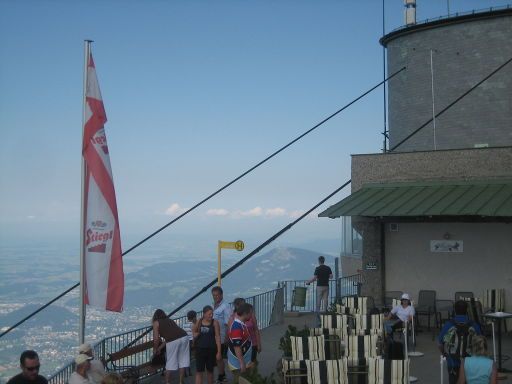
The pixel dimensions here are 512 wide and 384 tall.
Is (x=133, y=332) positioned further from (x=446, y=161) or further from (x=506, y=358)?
(x=446, y=161)

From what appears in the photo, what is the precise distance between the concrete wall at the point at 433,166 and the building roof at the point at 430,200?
200 mm

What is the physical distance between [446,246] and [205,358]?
8781mm

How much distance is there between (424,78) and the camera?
27.6 m

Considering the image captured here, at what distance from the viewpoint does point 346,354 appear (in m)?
11.9

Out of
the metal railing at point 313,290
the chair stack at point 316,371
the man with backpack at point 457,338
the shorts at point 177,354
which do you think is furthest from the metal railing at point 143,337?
the man with backpack at point 457,338

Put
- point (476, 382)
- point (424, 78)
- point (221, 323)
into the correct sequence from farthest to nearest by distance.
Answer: point (424, 78) < point (221, 323) < point (476, 382)

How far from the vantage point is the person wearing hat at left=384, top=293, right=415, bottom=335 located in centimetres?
1444

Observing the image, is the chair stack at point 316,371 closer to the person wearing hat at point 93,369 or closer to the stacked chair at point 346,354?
the stacked chair at point 346,354

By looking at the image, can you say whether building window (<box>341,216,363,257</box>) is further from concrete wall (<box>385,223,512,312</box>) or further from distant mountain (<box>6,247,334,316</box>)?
distant mountain (<box>6,247,334,316</box>)

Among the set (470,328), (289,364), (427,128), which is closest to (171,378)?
(289,364)

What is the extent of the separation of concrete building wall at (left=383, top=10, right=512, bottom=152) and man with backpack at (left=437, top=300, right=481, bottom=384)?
17149 millimetres

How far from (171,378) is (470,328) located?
18.2 ft

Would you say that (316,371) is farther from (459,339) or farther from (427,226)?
(427,226)

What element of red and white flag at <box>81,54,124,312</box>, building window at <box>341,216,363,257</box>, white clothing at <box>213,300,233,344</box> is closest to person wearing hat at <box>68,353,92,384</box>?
Answer: red and white flag at <box>81,54,124,312</box>
